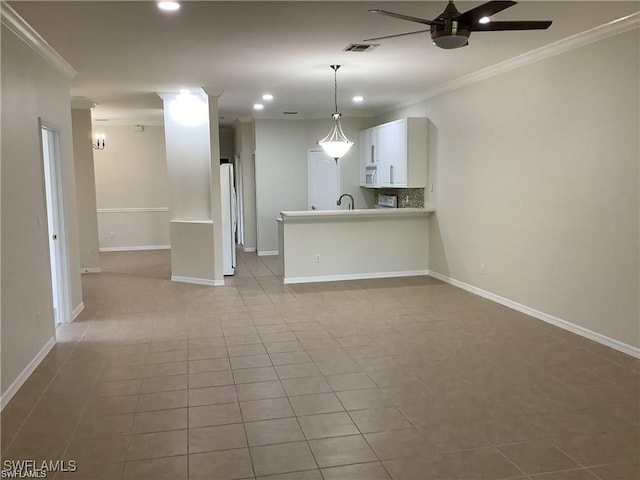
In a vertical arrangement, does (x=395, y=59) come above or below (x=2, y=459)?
above

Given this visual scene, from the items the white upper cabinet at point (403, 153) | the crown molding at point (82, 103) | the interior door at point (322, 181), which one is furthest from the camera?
the interior door at point (322, 181)

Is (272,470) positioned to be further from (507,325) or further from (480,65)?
(480,65)

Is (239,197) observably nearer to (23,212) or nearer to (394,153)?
(394,153)

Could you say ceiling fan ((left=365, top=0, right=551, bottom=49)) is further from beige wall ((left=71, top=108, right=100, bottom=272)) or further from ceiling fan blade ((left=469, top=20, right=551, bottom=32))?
beige wall ((left=71, top=108, right=100, bottom=272))

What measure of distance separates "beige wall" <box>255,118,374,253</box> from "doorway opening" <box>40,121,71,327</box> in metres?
4.68

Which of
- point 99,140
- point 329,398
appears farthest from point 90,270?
point 329,398

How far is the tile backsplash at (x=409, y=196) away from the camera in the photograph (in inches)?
306

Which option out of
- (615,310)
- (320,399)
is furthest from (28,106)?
(615,310)

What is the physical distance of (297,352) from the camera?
4289mm

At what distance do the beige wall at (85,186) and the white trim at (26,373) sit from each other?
383 centimetres

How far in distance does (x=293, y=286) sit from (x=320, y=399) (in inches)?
140

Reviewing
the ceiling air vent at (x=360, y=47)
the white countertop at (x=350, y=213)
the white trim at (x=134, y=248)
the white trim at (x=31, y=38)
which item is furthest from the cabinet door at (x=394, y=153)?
the white trim at (x=134, y=248)

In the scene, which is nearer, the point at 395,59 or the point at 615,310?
the point at 615,310

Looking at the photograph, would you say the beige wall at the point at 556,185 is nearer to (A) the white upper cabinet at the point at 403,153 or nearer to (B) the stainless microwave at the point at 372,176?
(A) the white upper cabinet at the point at 403,153
